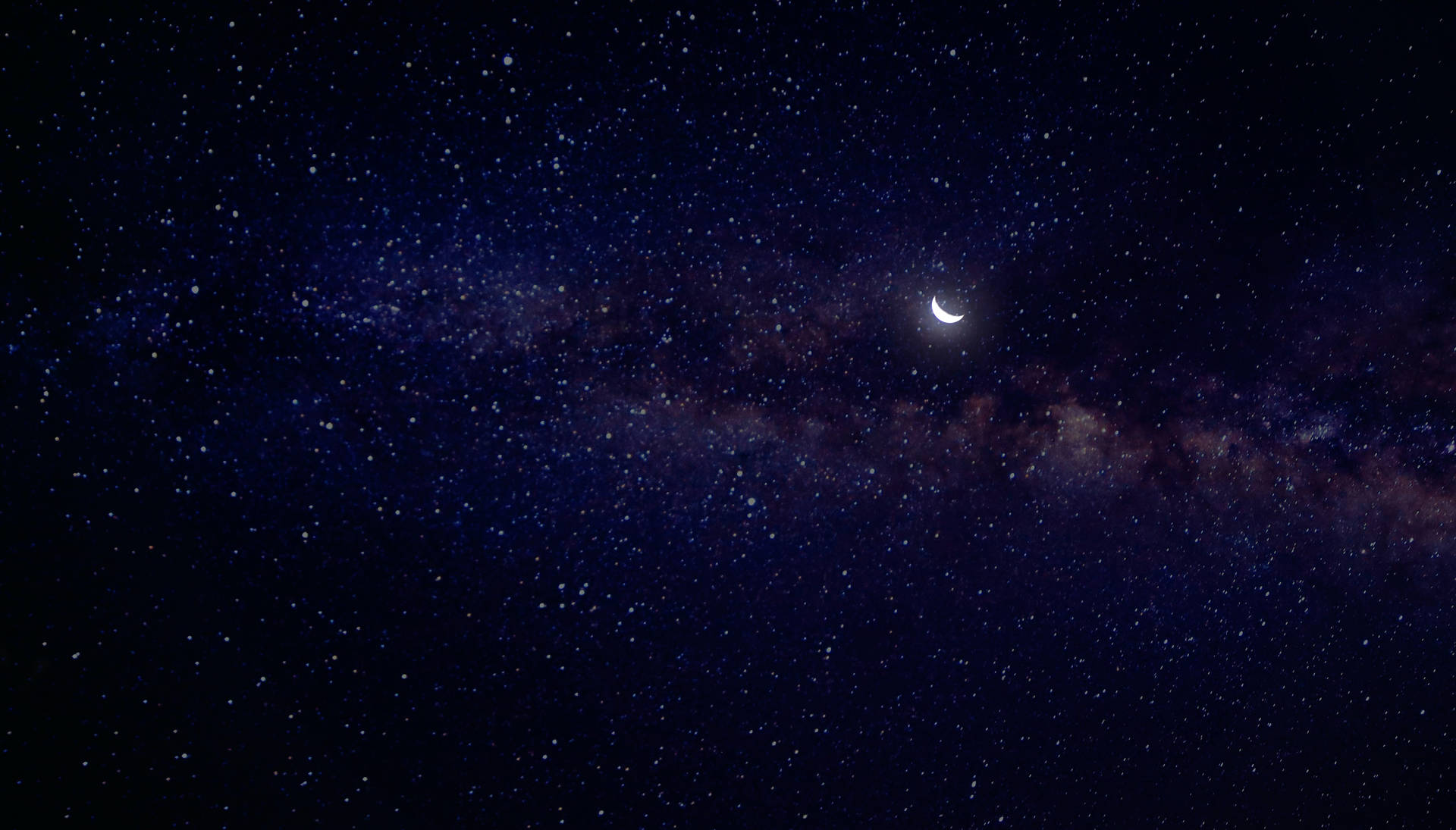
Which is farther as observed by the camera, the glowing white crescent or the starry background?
the glowing white crescent

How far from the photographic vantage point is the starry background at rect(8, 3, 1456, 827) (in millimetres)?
923

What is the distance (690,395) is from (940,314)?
565 millimetres

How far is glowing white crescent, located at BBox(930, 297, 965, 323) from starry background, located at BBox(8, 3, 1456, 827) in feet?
0.11

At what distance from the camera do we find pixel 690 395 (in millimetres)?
1104

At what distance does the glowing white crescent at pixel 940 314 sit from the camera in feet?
3.91

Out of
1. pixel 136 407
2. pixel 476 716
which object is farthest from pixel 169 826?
pixel 136 407

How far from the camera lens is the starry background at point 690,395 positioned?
0.92m

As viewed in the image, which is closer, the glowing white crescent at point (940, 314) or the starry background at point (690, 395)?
the starry background at point (690, 395)

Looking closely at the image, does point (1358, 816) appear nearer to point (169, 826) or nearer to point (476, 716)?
point (476, 716)

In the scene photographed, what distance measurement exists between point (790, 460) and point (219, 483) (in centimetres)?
103

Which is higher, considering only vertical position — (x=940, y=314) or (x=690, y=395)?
(x=940, y=314)

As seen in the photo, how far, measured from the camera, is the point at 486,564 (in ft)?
3.52

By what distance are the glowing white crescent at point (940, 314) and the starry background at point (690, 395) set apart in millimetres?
34

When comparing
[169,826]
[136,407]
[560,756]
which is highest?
[136,407]
